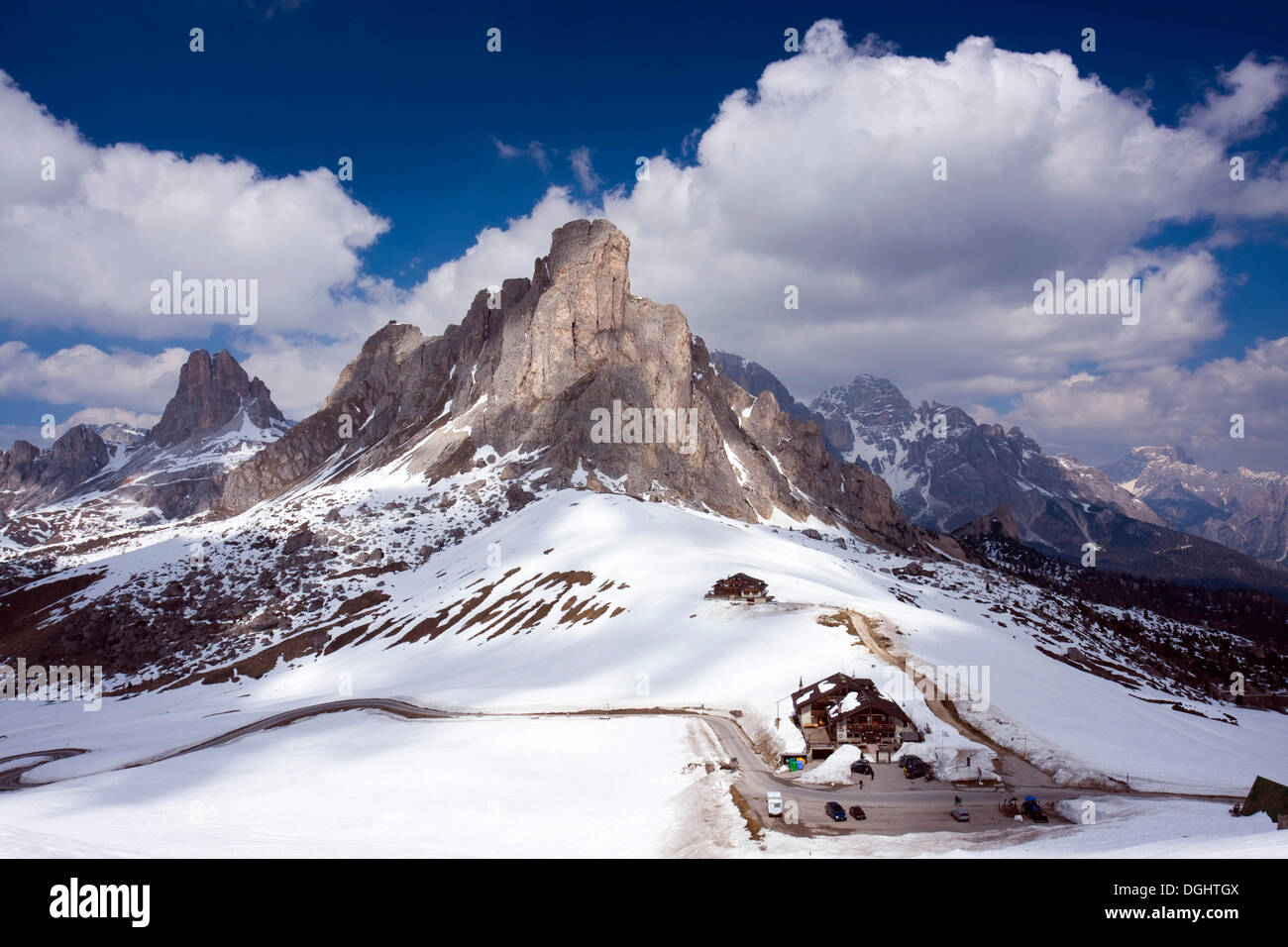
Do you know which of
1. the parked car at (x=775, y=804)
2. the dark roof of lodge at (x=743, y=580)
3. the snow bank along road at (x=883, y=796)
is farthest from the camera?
the dark roof of lodge at (x=743, y=580)

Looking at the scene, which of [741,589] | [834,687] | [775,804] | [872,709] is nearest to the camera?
[775,804]

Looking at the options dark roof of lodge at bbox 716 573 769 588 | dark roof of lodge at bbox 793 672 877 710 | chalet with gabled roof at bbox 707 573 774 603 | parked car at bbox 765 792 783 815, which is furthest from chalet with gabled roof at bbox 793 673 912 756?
dark roof of lodge at bbox 716 573 769 588

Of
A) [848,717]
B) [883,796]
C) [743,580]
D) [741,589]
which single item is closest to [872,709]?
[848,717]

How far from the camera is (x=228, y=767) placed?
53.5 meters

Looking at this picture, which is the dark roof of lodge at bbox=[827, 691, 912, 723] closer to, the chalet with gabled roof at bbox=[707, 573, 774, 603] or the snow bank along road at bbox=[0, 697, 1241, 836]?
the snow bank along road at bbox=[0, 697, 1241, 836]

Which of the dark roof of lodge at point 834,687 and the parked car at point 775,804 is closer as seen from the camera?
the parked car at point 775,804

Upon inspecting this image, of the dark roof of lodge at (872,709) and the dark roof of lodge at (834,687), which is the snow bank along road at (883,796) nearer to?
the dark roof of lodge at (872,709)

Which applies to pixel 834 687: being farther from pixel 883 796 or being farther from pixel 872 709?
pixel 883 796

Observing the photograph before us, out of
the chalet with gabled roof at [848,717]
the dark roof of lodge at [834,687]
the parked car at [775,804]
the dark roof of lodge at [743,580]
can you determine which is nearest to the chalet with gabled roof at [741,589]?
the dark roof of lodge at [743,580]

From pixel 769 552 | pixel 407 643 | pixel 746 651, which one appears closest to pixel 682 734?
pixel 746 651

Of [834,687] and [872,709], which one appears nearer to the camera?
[872,709]
